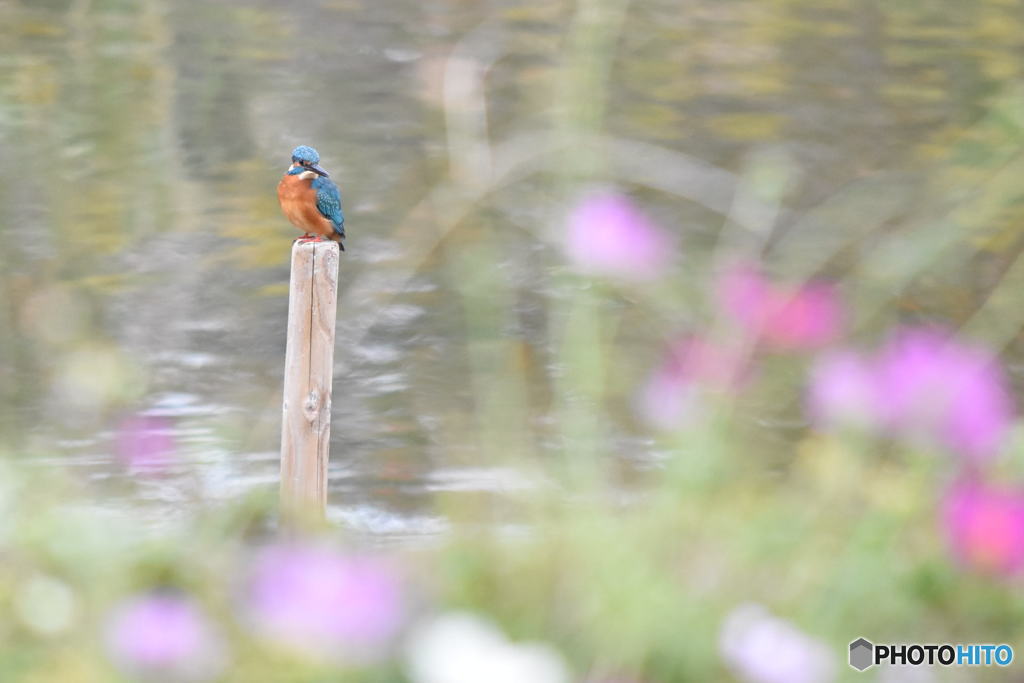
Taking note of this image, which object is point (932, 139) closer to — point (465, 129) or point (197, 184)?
point (465, 129)

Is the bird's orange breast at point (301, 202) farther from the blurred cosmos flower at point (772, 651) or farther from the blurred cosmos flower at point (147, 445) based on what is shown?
the blurred cosmos flower at point (772, 651)

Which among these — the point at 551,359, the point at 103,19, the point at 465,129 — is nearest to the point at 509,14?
the point at 465,129

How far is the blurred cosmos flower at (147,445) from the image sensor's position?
3088 mm

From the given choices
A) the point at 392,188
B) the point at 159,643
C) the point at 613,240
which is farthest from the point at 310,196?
the point at 392,188

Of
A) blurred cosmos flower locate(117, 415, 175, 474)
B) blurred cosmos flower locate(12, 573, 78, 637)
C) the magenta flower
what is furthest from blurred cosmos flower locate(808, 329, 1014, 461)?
blurred cosmos flower locate(117, 415, 175, 474)

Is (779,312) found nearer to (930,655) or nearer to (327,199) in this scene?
(930,655)

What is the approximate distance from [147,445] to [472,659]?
2303 mm

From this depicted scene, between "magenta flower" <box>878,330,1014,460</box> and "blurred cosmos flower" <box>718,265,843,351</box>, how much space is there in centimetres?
13

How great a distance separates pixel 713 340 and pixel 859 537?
0.27 m

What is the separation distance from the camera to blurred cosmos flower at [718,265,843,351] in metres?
1.29

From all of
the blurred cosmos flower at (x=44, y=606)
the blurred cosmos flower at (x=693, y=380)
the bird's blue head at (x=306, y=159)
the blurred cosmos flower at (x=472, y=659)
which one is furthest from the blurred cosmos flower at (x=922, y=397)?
the bird's blue head at (x=306, y=159)

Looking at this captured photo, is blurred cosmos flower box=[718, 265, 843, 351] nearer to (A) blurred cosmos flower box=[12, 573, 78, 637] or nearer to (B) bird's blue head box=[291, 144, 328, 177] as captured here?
(A) blurred cosmos flower box=[12, 573, 78, 637]

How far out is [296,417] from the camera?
7.39 feet

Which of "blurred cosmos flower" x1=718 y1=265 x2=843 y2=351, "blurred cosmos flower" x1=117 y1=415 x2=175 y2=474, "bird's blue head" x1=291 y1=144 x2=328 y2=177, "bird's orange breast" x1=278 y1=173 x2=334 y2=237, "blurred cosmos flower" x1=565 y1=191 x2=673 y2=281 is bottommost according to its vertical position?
"blurred cosmos flower" x1=117 y1=415 x2=175 y2=474
